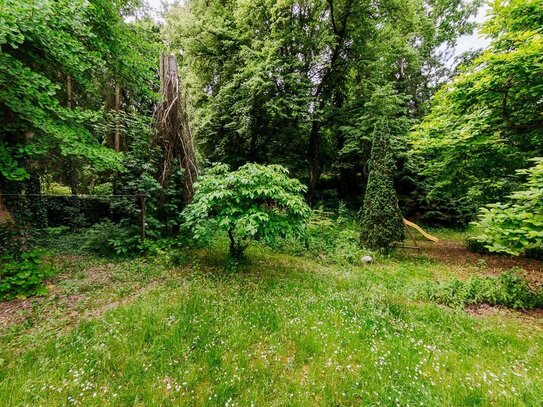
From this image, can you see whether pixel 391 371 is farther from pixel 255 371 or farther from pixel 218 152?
pixel 218 152

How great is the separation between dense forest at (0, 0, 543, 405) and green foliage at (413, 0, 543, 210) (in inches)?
2.2

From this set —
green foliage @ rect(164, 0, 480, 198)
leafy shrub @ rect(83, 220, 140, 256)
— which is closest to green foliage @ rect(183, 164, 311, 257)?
leafy shrub @ rect(83, 220, 140, 256)

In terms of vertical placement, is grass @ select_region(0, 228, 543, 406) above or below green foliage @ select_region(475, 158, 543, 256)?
below

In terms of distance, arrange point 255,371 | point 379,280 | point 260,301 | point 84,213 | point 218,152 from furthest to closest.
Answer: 1. point 218,152
2. point 84,213
3. point 379,280
4. point 260,301
5. point 255,371

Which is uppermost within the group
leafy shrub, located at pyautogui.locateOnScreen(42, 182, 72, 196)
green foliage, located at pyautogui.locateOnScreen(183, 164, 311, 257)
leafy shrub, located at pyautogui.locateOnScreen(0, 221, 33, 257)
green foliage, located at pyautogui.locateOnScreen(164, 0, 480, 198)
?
green foliage, located at pyautogui.locateOnScreen(164, 0, 480, 198)

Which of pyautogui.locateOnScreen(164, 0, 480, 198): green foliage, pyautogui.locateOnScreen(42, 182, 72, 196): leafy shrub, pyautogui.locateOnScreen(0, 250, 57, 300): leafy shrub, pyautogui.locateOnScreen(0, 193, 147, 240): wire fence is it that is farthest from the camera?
pyautogui.locateOnScreen(42, 182, 72, 196): leafy shrub

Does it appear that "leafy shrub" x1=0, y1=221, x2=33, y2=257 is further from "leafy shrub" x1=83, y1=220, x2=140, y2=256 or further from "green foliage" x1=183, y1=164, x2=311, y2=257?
"green foliage" x1=183, y1=164, x2=311, y2=257

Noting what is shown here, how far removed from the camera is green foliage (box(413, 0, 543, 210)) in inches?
232

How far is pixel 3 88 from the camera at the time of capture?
436cm

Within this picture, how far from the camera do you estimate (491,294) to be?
18.4 ft

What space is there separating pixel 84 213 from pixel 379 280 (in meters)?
14.1

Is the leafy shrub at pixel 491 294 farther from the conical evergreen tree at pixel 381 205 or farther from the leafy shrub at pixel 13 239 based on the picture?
the leafy shrub at pixel 13 239

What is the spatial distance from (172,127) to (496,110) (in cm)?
1062

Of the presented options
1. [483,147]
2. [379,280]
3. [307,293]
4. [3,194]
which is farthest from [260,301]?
[483,147]
